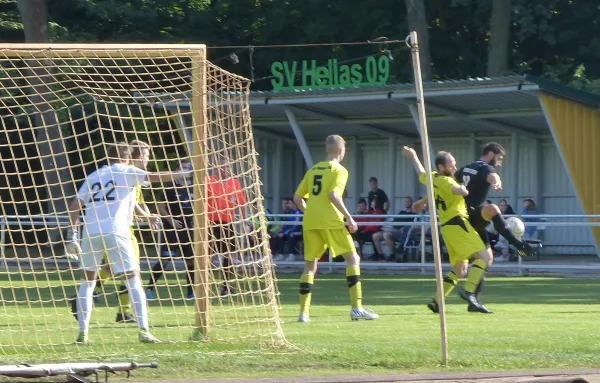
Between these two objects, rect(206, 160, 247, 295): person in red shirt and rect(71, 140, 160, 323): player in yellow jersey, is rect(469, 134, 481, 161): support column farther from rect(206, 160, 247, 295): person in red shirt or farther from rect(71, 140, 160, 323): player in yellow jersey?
rect(206, 160, 247, 295): person in red shirt

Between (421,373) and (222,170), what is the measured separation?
10.6 ft

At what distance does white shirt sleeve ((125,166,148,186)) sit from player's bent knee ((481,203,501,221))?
4.51 meters

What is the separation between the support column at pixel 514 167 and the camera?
1071 inches

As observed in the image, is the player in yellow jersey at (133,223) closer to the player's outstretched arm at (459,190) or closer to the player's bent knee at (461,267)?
the player's outstretched arm at (459,190)

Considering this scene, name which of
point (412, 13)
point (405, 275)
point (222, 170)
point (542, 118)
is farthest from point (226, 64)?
point (222, 170)

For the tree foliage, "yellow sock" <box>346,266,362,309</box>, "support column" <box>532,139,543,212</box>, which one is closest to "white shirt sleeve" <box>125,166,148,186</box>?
"yellow sock" <box>346,266,362,309</box>

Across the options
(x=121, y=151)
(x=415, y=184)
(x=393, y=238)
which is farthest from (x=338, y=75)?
(x=121, y=151)

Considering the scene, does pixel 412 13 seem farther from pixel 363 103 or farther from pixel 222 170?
pixel 222 170

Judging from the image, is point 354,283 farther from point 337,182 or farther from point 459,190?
point 459,190

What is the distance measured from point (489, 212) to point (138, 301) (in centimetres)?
473

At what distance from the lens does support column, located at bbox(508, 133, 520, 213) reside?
27.2 m

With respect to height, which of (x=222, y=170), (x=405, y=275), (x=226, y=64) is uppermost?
(x=226, y=64)

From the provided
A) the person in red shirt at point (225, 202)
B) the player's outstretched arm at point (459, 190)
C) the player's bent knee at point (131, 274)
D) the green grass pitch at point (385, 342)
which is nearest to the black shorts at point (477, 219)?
the player's outstretched arm at point (459, 190)

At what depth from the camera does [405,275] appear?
21672 millimetres
